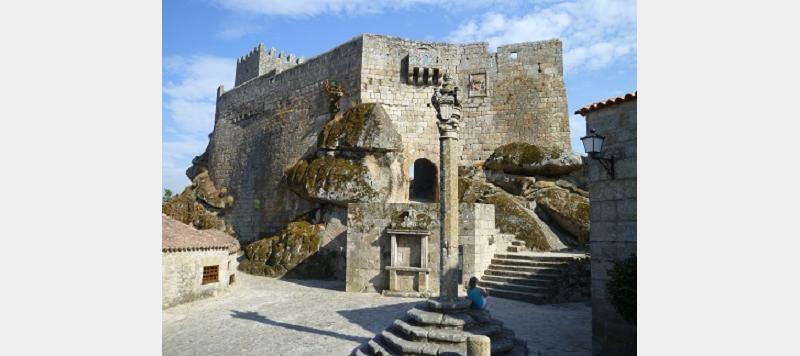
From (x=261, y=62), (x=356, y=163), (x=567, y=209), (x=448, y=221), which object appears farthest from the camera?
(x=261, y=62)

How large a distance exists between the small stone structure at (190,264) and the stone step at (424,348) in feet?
24.7

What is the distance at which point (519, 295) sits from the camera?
→ 464 inches

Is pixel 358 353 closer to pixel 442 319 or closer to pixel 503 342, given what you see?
pixel 442 319

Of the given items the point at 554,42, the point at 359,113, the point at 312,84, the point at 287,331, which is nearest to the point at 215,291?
the point at 287,331

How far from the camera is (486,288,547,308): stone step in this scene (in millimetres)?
11391

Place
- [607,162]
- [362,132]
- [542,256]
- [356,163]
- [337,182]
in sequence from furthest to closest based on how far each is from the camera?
[362,132] → [356,163] → [337,182] → [542,256] → [607,162]

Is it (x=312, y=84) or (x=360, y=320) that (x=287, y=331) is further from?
(x=312, y=84)

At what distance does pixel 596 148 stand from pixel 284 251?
13907mm

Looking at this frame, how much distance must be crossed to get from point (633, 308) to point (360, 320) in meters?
5.55

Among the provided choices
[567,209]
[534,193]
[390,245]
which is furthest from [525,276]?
[534,193]

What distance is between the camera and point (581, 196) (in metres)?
17.5

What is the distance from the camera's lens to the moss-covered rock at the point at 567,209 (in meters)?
16.3

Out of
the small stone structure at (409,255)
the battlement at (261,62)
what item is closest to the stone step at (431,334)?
the small stone structure at (409,255)

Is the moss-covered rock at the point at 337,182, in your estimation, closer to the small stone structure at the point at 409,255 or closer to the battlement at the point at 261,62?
the small stone structure at the point at 409,255
